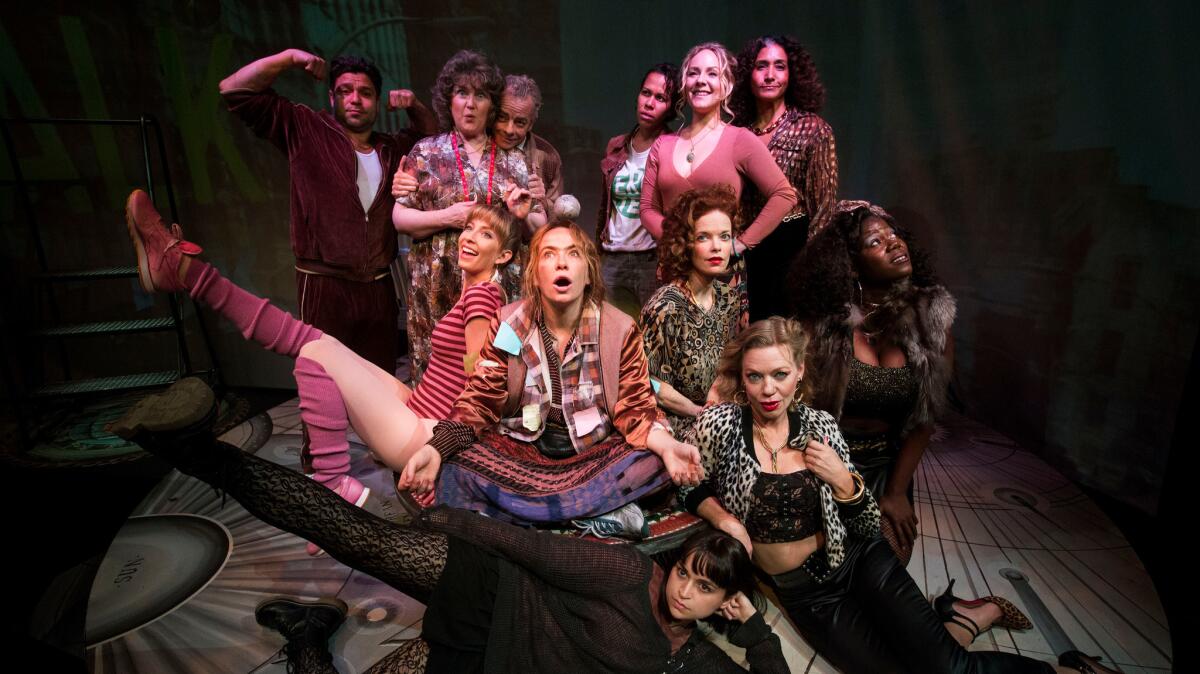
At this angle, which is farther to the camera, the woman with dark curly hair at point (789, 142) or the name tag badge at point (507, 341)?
the woman with dark curly hair at point (789, 142)

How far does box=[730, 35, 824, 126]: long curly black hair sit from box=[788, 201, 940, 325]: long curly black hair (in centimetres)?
93

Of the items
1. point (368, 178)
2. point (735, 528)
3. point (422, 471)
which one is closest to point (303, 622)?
point (422, 471)

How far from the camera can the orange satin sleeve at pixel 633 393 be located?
2.71m

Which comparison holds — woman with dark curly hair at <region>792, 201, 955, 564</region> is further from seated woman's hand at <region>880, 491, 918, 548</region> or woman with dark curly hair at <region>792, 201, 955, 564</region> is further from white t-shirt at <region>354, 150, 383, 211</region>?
white t-shirt at <region>354, 150, 383, 211</region>

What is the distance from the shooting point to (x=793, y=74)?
3.61m

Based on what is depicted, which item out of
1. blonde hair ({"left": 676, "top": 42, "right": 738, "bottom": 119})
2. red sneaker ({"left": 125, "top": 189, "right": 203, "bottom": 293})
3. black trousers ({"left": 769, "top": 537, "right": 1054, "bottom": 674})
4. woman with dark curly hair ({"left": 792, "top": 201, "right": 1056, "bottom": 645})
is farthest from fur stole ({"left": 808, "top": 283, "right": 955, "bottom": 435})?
red sneaker ({"left": 125, "top": 189, "right": 203, "bottom": 293})

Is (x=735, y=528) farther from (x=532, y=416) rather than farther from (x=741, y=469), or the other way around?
(x=532, y=416)

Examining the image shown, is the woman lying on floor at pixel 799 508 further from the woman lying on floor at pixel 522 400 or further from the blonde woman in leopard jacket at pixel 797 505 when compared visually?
the woman lying on floor at pixel 522 400

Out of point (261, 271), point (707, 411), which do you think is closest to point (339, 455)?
point (707, 411)

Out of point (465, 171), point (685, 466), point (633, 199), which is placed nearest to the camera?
point (685, 466)

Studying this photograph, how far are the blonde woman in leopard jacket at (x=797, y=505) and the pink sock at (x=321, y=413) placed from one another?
1.48 meters

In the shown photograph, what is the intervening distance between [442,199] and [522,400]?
130 centimetres

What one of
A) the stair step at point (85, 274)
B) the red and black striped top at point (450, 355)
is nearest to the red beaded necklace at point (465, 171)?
the red and black striped top at point (450, 355)

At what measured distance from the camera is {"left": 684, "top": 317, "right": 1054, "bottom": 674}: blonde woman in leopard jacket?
2289 millimetres
